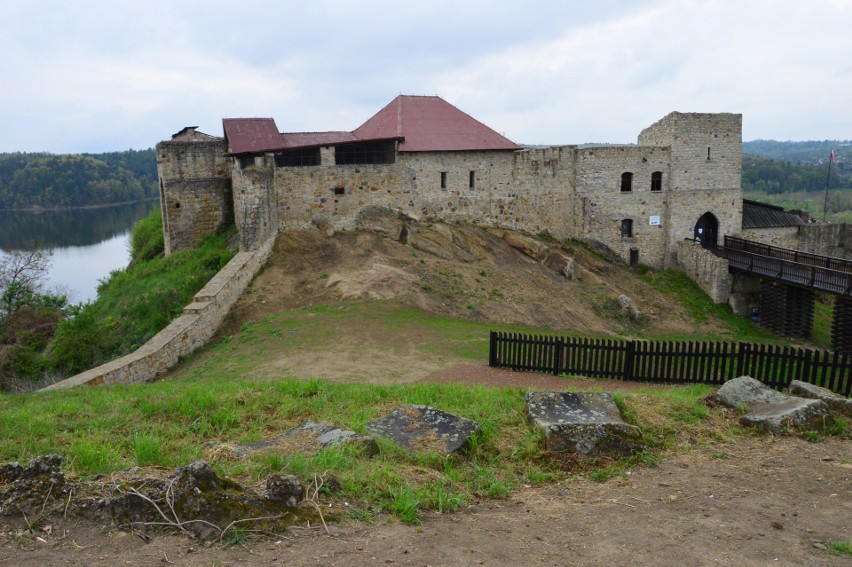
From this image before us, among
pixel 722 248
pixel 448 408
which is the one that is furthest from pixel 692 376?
pixel 722 248

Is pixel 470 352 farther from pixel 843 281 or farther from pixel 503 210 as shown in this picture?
pixel 843 281

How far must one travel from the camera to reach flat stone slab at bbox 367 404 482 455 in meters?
7.45

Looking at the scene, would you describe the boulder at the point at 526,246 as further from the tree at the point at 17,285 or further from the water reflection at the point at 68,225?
the water reflection at the point at 68,225

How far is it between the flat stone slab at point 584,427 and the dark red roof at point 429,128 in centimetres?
1703

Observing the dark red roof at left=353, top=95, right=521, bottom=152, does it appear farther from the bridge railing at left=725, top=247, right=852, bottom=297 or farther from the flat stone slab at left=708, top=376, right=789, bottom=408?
the flat stone slab at left=708, top=376, right=789, bottom=408

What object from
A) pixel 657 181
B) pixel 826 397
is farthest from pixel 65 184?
pixel 826 397

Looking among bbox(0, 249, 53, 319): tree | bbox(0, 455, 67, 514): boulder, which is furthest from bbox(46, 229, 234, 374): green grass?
bbox(0, 455, 67, 514): boulder

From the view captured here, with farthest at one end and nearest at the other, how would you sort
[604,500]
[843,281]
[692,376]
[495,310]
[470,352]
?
[843,281], [495,310], [470,352], [692,376], [604,500]

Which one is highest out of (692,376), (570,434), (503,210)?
(503,210)

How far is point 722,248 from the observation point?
29.2 meters

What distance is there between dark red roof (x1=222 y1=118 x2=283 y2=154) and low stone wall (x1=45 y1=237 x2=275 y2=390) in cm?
353

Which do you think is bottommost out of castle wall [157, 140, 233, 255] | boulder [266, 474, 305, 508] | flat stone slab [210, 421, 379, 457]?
flat stone slab [210, 421, 379, 457]

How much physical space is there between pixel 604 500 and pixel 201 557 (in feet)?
12.8

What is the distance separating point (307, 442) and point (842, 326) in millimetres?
22176
